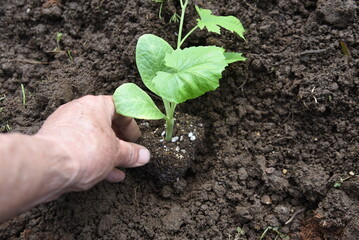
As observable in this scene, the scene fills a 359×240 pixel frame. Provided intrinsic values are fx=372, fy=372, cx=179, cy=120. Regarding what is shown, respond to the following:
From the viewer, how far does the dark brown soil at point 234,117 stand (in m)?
1.71

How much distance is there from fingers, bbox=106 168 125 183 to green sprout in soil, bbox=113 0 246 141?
286mm

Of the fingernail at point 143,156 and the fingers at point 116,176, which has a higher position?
the fingernail at point 143,156

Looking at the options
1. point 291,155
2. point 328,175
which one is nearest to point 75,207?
point 291,155

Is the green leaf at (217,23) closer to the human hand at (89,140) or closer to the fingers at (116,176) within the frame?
the human hand at (89,140)

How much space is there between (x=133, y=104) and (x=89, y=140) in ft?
1.06

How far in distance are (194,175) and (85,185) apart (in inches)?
28.8

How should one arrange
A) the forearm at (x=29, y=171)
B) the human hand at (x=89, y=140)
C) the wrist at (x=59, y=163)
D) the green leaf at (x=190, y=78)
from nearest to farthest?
1. the forearm at (x=29, y=171)
2. the wrist at (x=59, y=163)
3. the human hand at (x=89, y=140)
4. the green leaf at (x=190, y=78)

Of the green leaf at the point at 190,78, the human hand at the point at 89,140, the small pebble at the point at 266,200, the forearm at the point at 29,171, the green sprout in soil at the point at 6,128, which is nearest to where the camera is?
the forearm at the point at 29,171

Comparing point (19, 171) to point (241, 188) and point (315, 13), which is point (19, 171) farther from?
point (315, 13)

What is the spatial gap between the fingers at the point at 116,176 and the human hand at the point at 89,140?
14 cm

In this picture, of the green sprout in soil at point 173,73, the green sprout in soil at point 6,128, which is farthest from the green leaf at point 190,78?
the green sprout in soil at point 6,128

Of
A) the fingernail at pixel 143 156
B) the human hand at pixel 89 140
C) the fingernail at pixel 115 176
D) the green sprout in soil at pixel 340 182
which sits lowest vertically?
the fingernail at pixel 115 176

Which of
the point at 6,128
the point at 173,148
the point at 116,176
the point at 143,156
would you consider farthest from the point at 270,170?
the point at 6,128

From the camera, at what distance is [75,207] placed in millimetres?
1731
